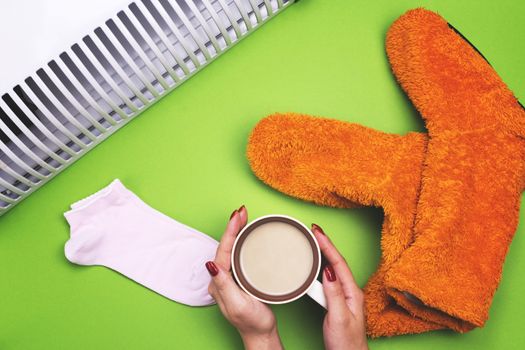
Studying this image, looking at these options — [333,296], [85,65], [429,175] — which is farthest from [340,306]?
[85,65]

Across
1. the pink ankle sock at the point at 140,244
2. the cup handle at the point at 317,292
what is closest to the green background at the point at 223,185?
the pink ankle sock at the point at 140,244

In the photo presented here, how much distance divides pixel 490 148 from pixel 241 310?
48 centimetres

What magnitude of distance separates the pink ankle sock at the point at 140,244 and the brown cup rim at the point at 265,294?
0.54 feet

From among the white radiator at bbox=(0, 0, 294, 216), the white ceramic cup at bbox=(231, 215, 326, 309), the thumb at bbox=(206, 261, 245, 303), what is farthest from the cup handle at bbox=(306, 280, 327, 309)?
the white radiator at bbox=(0, 0, 294, 216)

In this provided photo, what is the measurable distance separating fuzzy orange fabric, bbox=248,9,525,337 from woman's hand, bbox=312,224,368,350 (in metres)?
0.07

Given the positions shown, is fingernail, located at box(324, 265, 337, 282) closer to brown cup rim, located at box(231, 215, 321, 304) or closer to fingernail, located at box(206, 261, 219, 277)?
brown cup rim, located at box(231, 215, 321, 304)

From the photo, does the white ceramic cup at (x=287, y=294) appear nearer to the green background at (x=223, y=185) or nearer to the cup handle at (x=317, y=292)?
the cup handle at (x=317, y=292)

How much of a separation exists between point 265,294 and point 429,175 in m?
0.34

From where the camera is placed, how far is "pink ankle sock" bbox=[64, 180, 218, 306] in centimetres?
83

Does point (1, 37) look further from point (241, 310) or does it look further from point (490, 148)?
point (490, 148)

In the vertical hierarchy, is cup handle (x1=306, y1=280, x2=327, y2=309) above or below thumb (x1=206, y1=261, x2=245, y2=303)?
below

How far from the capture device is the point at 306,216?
86cm

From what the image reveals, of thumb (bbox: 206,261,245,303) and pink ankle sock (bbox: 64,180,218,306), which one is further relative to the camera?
pink ankle sock (bbox: 64,180,218,306)

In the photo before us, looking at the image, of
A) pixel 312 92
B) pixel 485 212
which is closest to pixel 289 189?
pixel 312 92
